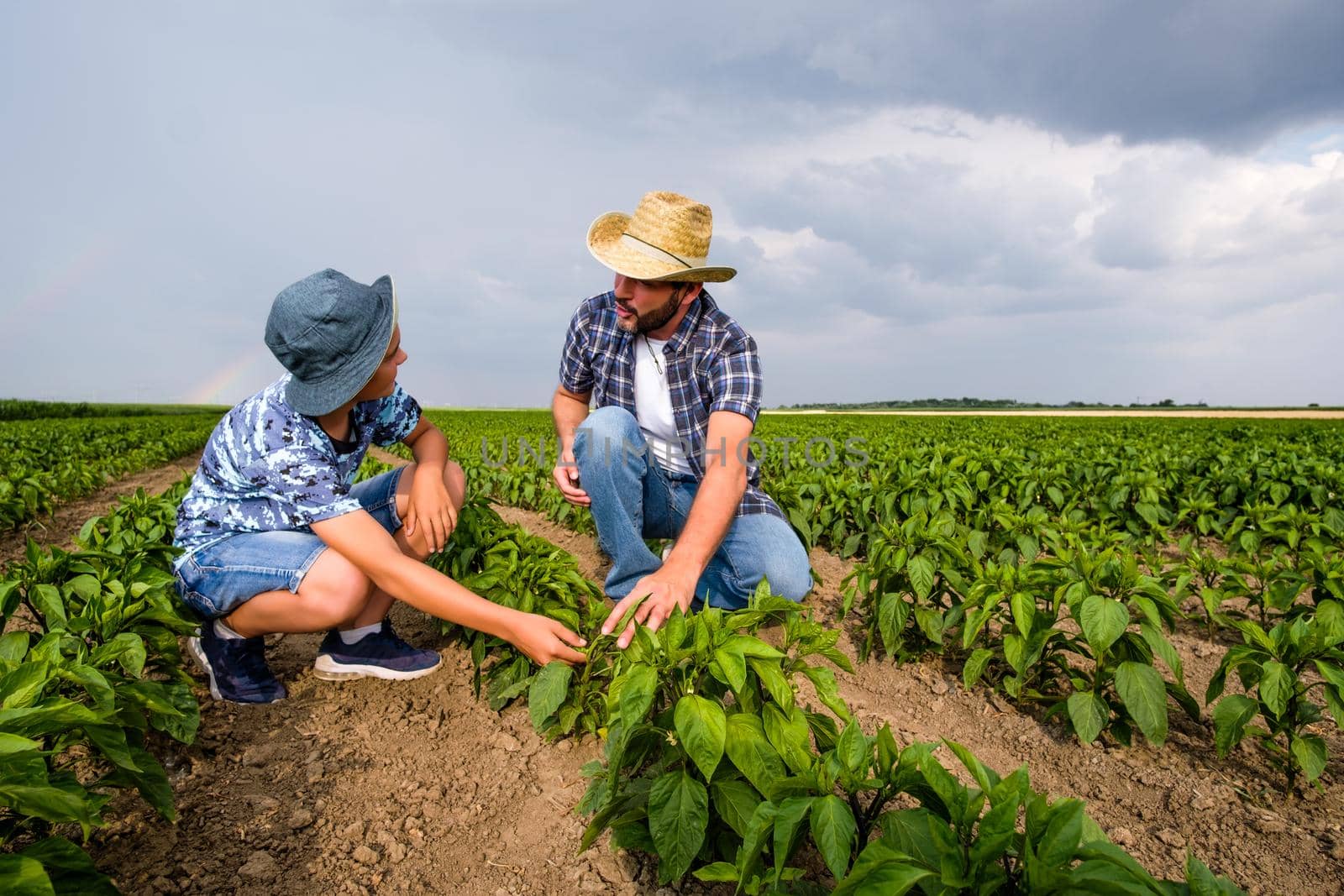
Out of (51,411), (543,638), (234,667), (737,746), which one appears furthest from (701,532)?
(51,411)

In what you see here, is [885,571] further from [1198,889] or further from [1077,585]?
[1198,889]

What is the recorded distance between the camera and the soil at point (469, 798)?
193 cm

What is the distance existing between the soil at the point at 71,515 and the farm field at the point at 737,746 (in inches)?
104

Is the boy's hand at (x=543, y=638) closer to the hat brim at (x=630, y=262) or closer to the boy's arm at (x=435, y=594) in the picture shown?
the boy's arm at (x=435, y=594)

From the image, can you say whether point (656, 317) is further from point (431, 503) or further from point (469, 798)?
point (469, 798)

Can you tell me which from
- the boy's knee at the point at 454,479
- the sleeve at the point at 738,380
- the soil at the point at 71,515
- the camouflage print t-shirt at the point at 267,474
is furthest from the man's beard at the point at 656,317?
the soil at the point at 71,515

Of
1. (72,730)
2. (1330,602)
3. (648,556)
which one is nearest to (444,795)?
(72,730)

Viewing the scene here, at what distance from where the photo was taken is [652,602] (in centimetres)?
202

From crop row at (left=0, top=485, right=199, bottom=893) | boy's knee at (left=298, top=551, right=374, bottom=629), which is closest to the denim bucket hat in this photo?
boy's knee at (left=298, top=551, right=374, bottom=629)

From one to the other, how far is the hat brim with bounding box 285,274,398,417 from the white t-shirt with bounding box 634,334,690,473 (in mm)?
1242

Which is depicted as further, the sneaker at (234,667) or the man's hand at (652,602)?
the sneaker at (234,667)

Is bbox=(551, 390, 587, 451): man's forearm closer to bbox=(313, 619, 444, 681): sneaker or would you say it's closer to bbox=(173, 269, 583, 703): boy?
bbox=(173, 269, 583, 703): boy

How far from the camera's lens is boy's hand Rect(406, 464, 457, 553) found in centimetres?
281

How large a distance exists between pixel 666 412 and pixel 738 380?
19.7 inches
